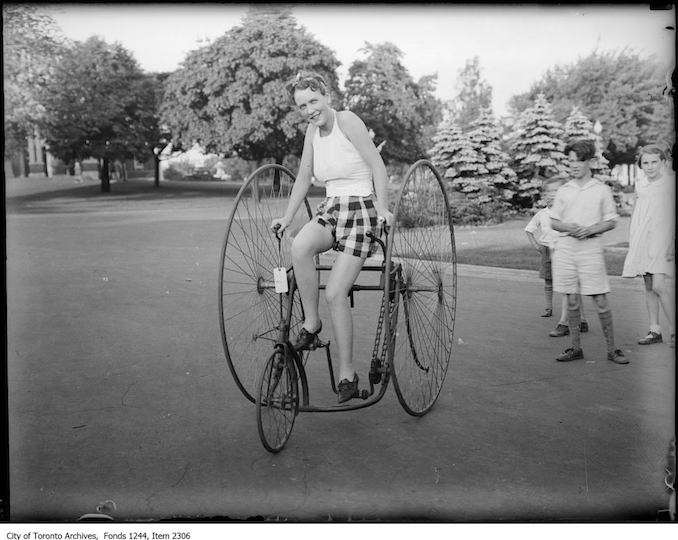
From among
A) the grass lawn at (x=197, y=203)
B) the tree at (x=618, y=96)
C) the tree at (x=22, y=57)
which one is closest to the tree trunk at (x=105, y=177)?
the grass lawn at (x=197, y=203)

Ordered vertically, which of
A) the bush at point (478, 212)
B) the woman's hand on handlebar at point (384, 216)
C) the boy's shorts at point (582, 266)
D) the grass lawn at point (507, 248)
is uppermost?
the woman's hand on handlebar at point (384, 216)

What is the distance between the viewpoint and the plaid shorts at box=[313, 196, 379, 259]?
423 cm

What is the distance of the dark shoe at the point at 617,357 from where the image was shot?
5.71 metres

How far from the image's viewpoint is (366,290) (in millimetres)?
4707

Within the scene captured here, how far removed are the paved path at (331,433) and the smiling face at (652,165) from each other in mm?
1471

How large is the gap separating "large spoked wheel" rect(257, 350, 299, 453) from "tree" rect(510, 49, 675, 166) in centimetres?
236

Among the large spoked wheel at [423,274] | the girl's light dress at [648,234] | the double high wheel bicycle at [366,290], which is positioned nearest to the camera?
the double high wheel bicycle at [366,290]

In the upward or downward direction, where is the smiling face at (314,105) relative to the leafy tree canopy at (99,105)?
downward

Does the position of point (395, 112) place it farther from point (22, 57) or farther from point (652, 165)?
point (22, 57)

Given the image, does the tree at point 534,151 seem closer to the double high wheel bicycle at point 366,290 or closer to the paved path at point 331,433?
the paved path at point 331,433

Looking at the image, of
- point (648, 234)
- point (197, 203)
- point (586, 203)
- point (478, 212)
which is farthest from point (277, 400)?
point (197, 203)

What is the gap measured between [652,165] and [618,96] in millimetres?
6773

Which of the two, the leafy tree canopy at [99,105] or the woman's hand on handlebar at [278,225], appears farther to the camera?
the leafy tree canopy at [99,105]

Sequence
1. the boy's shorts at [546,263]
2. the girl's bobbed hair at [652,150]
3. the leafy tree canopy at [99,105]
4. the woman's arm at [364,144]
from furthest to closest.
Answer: the boy's shorts at [546,263], the girl's bobbed hair at [652,150], the leafy tree canopy at [99,105], the woman's arm at [364,144]
